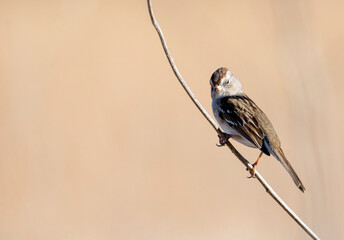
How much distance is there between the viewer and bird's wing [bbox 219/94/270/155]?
3461 millimetres

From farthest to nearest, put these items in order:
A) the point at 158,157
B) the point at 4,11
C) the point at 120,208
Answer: the point at 4,11 < the point at 158,157 < the point at 120,208

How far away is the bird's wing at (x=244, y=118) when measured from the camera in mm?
3461

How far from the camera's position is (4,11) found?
11.4 metres

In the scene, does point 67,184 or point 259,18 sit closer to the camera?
point 67,184

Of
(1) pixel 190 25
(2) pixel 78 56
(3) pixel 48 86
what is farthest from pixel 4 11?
(1) pixel 190 25

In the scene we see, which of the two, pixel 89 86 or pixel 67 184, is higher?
pixel 89 86

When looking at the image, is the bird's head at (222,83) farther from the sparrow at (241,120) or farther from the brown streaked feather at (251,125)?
the brown streaked feather at (251,125)

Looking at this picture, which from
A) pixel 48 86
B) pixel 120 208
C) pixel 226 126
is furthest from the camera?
pixel 48 86

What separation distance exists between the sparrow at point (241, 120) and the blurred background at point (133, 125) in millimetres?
1724

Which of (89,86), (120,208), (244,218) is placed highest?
(89,86)

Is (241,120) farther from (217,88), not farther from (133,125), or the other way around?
(133,125)

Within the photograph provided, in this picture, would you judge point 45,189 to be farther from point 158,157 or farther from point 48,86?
point 48,86

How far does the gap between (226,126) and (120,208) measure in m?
A: 4.26

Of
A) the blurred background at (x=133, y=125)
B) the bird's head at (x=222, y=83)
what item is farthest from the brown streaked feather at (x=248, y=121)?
the blurred background at (x=133, y=125)
